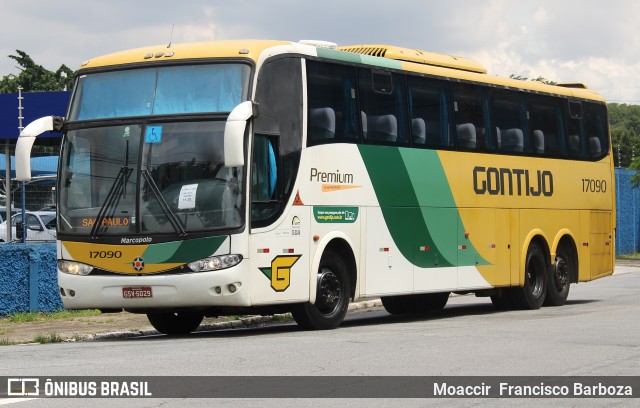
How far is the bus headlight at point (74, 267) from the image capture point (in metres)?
15.5

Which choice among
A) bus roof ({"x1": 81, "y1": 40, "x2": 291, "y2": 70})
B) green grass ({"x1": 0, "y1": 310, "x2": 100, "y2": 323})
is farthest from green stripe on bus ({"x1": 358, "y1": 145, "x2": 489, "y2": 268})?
green grass ({"x1": 0, "y1": 310, "x2": 100, "y2": 323})

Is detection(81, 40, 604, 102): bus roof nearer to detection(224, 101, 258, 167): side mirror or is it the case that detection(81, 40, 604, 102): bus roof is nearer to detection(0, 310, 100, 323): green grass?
detection(224, 101, 258, 167): side mirror

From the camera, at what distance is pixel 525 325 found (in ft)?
55.6

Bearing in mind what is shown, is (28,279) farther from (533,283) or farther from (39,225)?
(39,225)

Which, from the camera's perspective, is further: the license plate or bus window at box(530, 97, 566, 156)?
bus window at box(530, 97, 566, 156)

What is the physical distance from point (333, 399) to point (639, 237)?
4474cm

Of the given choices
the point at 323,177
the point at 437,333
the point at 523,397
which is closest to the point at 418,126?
the point at 323,177

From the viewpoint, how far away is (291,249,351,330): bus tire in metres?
16.2

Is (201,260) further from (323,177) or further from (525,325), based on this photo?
(525,325)

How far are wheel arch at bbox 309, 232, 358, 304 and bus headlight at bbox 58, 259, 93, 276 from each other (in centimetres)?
290

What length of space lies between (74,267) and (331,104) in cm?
414

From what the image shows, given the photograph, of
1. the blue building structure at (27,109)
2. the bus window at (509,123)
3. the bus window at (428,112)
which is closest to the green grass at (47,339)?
the bus window at (428,112)

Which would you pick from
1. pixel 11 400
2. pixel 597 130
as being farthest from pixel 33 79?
pixel 11 400

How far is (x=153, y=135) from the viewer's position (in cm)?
1529
